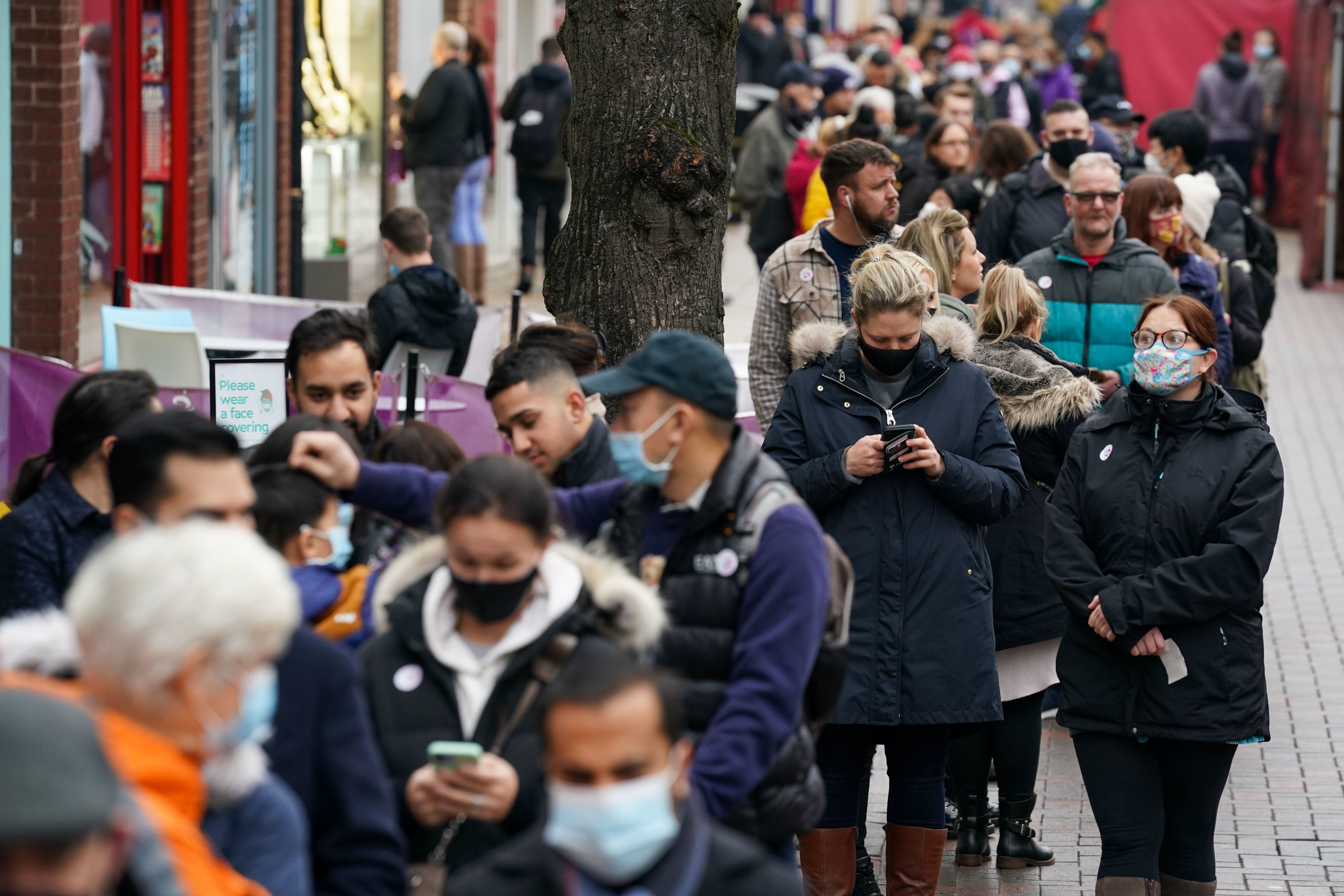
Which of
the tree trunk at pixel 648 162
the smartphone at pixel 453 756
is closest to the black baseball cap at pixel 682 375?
the smartphone at pixel 453 756

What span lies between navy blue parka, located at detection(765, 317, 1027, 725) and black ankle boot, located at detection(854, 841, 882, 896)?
647mm

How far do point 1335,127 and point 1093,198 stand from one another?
12.8 m

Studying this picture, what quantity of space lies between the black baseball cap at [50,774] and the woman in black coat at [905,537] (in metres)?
3.38

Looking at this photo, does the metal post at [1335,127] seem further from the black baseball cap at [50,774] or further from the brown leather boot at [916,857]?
the black baseball cap at [50,774]

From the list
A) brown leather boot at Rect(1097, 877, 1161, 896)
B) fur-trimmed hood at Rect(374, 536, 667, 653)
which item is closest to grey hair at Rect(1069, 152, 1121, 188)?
brown leather boot at Rect(1097, 877, 1161, 896)

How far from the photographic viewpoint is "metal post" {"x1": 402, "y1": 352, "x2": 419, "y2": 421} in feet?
22.3

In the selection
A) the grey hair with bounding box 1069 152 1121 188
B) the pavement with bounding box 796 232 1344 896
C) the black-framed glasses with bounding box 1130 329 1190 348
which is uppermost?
the grey hair with bounding box 1069 152 1121 188

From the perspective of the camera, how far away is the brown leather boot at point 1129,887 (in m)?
5.24

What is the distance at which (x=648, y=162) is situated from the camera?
627cm

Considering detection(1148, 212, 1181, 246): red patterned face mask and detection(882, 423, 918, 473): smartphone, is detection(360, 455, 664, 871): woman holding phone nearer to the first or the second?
detection(882, 423, 918, 473): smartphone

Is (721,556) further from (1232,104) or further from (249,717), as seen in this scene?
(1232,104)

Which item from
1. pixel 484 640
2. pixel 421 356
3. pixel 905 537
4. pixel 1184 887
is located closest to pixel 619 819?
pixel 484 640

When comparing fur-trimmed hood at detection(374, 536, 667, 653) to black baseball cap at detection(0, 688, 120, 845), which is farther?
fur-trimmed hood at detection(374, 536, 667, 653)

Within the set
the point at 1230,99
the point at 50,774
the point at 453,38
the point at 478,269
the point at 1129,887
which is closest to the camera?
the point at 50,774
